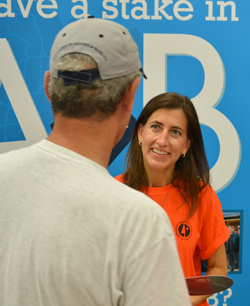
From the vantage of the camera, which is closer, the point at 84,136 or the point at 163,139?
the point at 84,136

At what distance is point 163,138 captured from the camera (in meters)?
1.75

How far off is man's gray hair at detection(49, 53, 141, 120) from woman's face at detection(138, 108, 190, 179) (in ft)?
3.47

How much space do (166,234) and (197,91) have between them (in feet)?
6.47

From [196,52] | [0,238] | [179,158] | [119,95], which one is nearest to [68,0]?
[196,52]

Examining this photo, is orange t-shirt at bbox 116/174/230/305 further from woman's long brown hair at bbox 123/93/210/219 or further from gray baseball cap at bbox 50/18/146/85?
gray baseball cap at bbox 50/18/146/85

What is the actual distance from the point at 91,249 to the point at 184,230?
1.12m

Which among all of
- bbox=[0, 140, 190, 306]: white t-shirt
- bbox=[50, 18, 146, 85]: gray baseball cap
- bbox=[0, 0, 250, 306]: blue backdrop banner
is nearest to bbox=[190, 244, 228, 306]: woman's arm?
bbox=[0, 0, 250, 306]: blue backdrop banner

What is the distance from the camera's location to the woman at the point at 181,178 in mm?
1700

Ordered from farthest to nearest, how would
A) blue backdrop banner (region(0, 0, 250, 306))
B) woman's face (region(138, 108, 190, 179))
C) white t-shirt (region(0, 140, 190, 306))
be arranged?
blue backdrop banner (region(0, 0, 250, 306)), woman's face (region(138, 108, 190, 179)), white t-shirt (region(0, 140, 190, 306))

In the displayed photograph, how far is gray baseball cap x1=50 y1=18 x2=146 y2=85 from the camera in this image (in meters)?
0.68

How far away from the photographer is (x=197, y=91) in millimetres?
2465

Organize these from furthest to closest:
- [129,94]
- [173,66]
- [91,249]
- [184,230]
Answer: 1. [173,66]
2. [184,230]
3. [129,94]
4. [91,249]

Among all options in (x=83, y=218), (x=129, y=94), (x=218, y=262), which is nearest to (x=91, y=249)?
(x=83, y=218)

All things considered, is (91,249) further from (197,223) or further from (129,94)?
(197,223)
